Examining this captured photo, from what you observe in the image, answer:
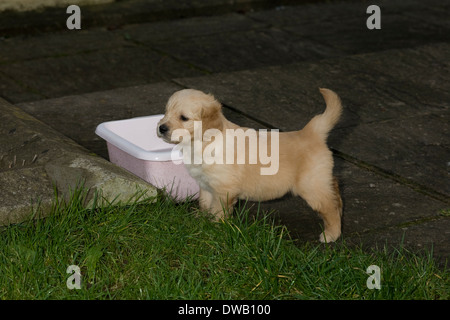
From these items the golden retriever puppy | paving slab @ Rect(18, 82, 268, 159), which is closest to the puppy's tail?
the golden retriever puppy

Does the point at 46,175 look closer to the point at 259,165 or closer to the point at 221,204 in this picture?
Result: the point at 221,204

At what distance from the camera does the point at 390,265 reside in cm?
376

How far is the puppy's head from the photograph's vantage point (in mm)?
4141

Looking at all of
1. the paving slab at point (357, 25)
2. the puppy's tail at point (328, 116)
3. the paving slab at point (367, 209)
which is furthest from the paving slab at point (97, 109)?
the paving slab at point (357, 25)

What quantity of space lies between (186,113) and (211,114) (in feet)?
0.48

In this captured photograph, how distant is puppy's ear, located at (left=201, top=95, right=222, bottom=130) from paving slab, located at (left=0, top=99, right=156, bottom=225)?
0.53 meters

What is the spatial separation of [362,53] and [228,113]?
2580 millimetres

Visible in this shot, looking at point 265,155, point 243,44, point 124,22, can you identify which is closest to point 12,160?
point 265,155

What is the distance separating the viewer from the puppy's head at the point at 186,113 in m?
4.14

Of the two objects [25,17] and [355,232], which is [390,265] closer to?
[355,232]

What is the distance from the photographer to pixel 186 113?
4152mm

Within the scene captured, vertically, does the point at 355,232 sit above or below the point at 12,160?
below

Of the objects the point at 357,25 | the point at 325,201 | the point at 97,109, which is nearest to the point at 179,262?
the point at 325,201

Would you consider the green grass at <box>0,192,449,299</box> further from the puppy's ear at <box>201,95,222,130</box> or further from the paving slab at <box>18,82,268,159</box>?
the paving slab at <box>18,82,268,159</box>
